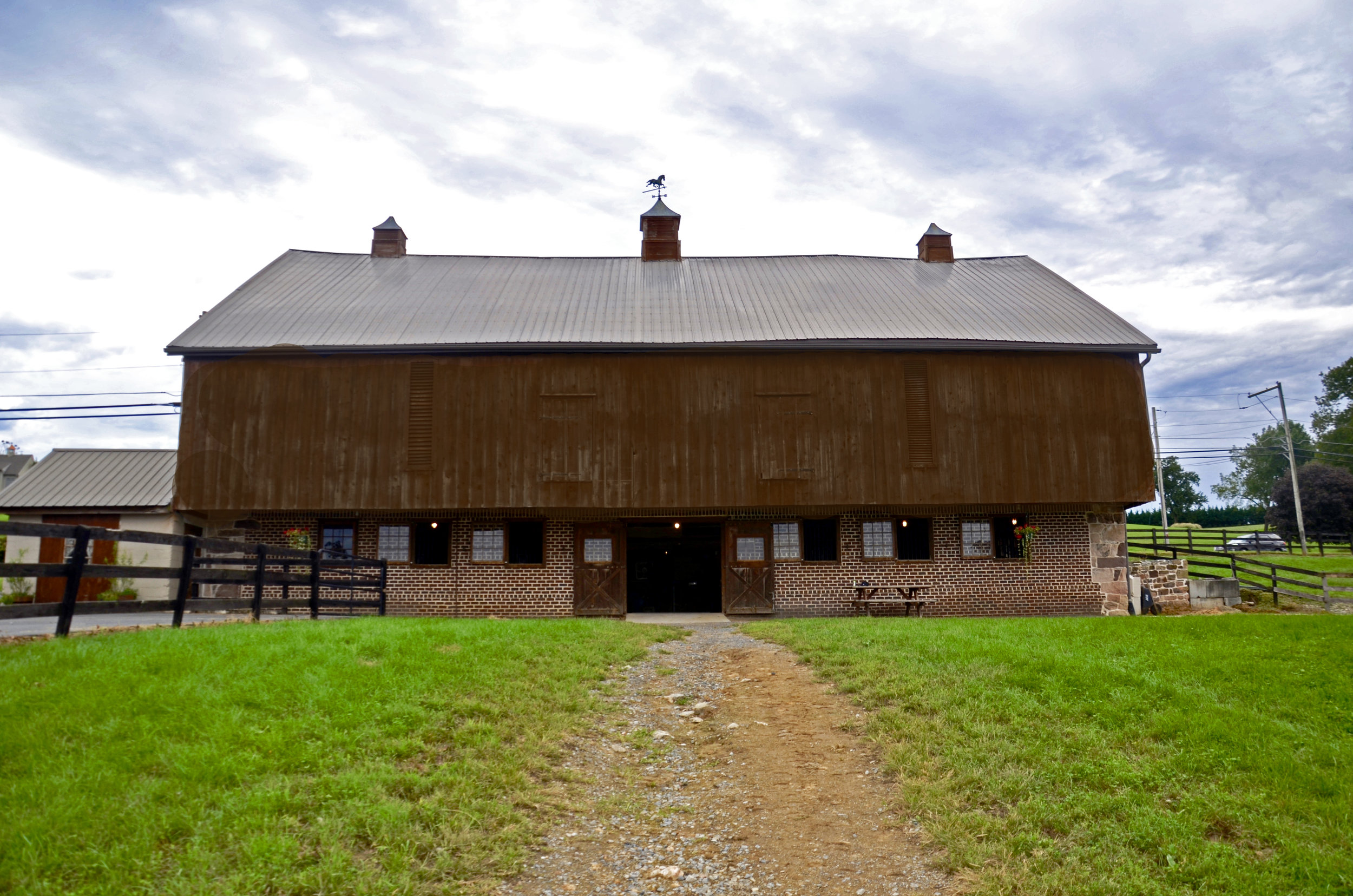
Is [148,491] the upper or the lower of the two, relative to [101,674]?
upper

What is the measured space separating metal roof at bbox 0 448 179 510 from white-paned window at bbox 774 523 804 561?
46.2 ft

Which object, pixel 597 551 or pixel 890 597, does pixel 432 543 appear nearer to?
pixel 597 551

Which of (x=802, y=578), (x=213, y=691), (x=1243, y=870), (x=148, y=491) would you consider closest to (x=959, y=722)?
(x=1243, y=870)

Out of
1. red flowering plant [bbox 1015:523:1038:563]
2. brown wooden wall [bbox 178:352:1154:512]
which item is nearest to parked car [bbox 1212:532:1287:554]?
Result: red flowering plant [bbox 1015:523:1038:563]

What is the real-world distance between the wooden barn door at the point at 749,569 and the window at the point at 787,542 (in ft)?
0.46

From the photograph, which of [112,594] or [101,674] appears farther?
[112,594]

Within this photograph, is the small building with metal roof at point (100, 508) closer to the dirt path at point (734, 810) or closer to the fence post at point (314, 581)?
the fence post at point (314, 581)

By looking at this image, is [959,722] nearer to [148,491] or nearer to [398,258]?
[148,491]

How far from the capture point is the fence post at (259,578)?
10953mm

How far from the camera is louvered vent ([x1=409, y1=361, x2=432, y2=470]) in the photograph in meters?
19.1

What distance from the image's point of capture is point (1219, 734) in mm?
6465

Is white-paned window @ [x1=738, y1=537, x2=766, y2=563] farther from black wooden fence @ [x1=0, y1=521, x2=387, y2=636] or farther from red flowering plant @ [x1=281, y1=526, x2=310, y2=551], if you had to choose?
red flowering plant @ [x1=281, y1=526, x2=310, y2=551]

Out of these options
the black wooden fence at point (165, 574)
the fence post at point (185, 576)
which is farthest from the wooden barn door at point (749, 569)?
the fence post at point (185, 576)

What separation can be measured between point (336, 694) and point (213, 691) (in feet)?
2.71
